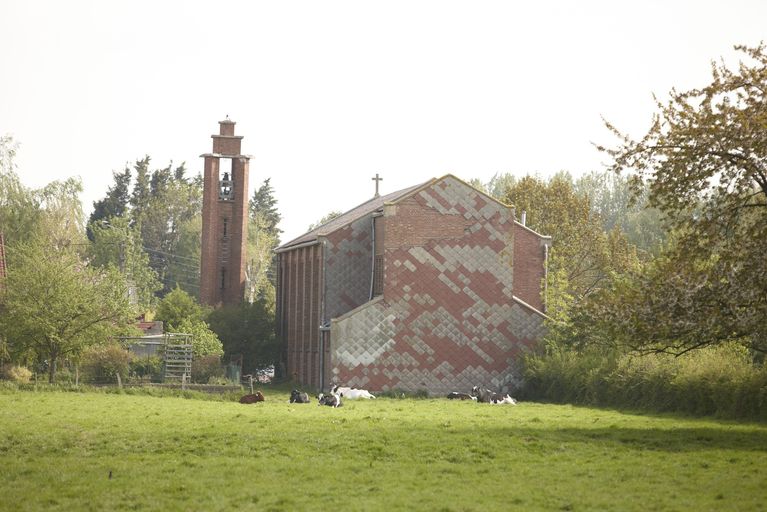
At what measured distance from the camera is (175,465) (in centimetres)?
1950

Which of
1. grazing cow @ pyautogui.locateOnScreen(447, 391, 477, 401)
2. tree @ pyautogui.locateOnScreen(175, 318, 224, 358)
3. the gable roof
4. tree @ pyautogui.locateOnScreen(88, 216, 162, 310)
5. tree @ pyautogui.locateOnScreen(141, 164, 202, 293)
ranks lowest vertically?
grazing cow @ pyautogui.locateOnScreen(447, 391, 477, 401)

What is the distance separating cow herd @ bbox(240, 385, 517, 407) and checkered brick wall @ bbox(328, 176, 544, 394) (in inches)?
65.0

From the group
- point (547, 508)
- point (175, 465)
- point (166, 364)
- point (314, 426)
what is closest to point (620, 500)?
point (547, 508)

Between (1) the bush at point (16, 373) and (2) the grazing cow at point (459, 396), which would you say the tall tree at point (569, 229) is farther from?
(1) the bush at point (16, 373)

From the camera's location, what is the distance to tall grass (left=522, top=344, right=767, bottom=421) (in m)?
29.9

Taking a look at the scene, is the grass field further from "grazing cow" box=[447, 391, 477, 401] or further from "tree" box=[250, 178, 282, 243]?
"tree" box=[250, 178, 282, 243]

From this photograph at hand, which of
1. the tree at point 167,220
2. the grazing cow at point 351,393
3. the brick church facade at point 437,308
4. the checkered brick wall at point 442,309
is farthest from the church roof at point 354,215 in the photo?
the tree at point 167,220

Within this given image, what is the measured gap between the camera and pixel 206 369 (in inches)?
1923

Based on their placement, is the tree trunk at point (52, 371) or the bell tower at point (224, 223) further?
the bell tower at point (224, 223)

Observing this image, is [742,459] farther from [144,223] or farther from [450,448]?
[144,223]

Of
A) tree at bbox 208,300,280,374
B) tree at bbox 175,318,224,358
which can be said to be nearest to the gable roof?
tree at bbox 208,300,280,374

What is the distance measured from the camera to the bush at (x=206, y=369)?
4828 centimetres

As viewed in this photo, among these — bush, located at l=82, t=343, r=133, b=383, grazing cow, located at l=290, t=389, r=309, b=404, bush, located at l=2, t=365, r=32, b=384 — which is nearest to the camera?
grazing cow, located at l=290, t=389, r=309, b=404

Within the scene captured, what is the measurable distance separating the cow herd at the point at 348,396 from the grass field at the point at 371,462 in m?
7.74
